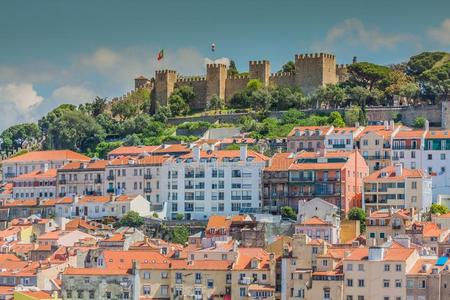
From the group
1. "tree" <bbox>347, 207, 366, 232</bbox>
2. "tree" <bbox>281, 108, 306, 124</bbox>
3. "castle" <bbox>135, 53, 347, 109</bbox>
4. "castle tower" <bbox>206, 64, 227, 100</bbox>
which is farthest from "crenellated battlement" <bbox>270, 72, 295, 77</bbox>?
"tree" <bbox>347, 207, 366, 232</bbox>

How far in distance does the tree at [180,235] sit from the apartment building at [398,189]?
897cm

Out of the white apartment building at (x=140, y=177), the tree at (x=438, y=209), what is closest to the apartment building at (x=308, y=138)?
the white apartment building at (x=140, y=177)

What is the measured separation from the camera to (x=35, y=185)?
262ft

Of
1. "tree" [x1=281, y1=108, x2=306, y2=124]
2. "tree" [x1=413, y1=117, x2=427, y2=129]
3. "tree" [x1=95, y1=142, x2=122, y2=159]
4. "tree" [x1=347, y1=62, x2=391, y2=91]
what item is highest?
"tree" [x1=347, y1=62, x2=391, y2=91]

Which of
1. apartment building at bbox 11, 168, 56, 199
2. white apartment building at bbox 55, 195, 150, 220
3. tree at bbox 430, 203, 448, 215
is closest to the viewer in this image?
tree at bbox 430, 203, 448, 215

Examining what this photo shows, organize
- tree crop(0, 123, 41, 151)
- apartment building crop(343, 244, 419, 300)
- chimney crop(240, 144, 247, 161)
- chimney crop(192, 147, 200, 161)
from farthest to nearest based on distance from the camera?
tree crop(0, 123, 41, 151) → chimney crop(192, 147, 200, 161) → chimney crop(240, 144, 247, 161) → apartment building crop(343, 244, 419, 300)

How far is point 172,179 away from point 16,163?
1718 cm

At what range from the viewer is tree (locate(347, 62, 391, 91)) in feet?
282

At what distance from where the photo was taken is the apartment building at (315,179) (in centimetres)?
6656

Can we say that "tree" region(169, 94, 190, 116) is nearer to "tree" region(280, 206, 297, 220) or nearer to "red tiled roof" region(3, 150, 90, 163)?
"red tiled roof" region(3, 150, 90, 163)

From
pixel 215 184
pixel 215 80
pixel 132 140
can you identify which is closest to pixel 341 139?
pixel 215 184

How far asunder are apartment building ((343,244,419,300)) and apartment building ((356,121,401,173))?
18.1 m

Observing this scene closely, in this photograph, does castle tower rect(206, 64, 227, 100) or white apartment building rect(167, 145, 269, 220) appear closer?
white apartment building rect(167, 145, 269, 220)

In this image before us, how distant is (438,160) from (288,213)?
8620 mm
